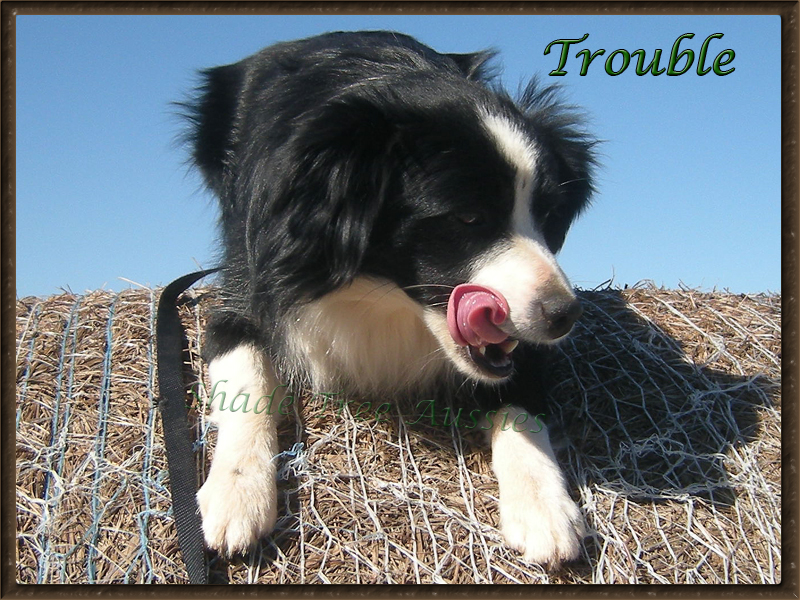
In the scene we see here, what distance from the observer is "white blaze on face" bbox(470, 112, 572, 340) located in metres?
2.22

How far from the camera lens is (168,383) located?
2.62 metres

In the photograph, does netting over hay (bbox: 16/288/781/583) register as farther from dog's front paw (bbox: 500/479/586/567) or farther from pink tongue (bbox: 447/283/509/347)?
pink tongue (bbox: 447/283/509/347)

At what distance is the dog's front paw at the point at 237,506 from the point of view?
212 cm

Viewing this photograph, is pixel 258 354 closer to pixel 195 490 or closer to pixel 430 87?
pixel 195 490

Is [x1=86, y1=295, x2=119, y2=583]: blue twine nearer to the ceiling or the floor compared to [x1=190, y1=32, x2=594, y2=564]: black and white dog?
nearer to the floor

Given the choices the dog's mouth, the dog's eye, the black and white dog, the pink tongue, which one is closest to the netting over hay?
the black and white dog

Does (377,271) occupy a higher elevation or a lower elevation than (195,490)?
higher

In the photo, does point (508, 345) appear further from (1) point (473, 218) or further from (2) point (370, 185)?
(2) point (370, 185)

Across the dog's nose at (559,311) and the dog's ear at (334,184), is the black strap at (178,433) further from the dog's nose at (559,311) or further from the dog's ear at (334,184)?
the dog's nose at (559,311)

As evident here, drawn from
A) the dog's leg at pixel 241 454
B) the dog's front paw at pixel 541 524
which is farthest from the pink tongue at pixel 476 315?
the dog's leg at pixel 241 454

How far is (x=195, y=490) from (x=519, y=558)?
3.34 ft

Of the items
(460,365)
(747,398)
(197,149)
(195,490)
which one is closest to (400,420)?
(460,365)

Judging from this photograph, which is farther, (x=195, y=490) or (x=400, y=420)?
(x=400, y=420)

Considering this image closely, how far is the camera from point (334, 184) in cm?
238
